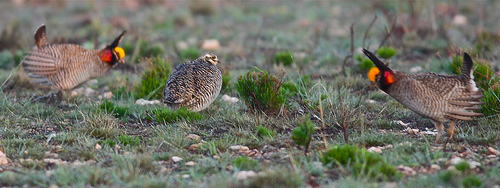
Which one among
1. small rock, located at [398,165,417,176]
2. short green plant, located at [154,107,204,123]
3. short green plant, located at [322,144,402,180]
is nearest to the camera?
short green plant, located at [322,144,402,180]

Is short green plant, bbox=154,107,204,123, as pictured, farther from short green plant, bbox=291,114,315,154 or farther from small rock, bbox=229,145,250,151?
short green plant, bbox=291,114,315,154

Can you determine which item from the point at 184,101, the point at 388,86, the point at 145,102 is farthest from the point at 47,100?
the point at 388,86

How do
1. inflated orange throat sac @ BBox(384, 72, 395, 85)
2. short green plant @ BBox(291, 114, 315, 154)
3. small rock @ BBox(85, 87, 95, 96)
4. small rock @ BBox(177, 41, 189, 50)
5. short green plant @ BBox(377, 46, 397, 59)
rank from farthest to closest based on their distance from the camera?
small rock @ BBox(177, 41, 189, 50) < small rock @ BBox(85, 87, 95, 96) < short green plant @ BBox(377, 46, 397, 59) < inflated orange throat sac @ BBox(384, 72, 395, 85) < short green plant @ BBox(291, 114, 315, 154)

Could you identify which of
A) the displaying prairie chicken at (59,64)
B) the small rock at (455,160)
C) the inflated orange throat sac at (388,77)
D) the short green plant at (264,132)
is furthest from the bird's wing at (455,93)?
the displaying prairie chicken at (59,64)

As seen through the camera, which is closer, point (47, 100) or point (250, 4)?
point (47, 100)

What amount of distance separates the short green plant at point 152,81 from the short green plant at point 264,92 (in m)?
1.53

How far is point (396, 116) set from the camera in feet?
18.2

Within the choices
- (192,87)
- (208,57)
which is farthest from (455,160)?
(208,57)

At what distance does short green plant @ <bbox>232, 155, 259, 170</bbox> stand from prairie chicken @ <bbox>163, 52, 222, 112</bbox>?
1545 mm

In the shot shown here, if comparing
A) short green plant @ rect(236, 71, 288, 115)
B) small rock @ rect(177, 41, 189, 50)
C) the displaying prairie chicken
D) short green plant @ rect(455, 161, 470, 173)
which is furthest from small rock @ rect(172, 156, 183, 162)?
small rock @ rect(177, 41, 189, 50)

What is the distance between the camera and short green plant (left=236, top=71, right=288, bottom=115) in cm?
539

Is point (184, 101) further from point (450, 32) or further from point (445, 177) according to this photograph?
point (450, 32)

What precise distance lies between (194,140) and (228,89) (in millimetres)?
2393

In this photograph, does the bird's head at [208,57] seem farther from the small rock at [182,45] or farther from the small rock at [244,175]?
the small rock at [182,45]
